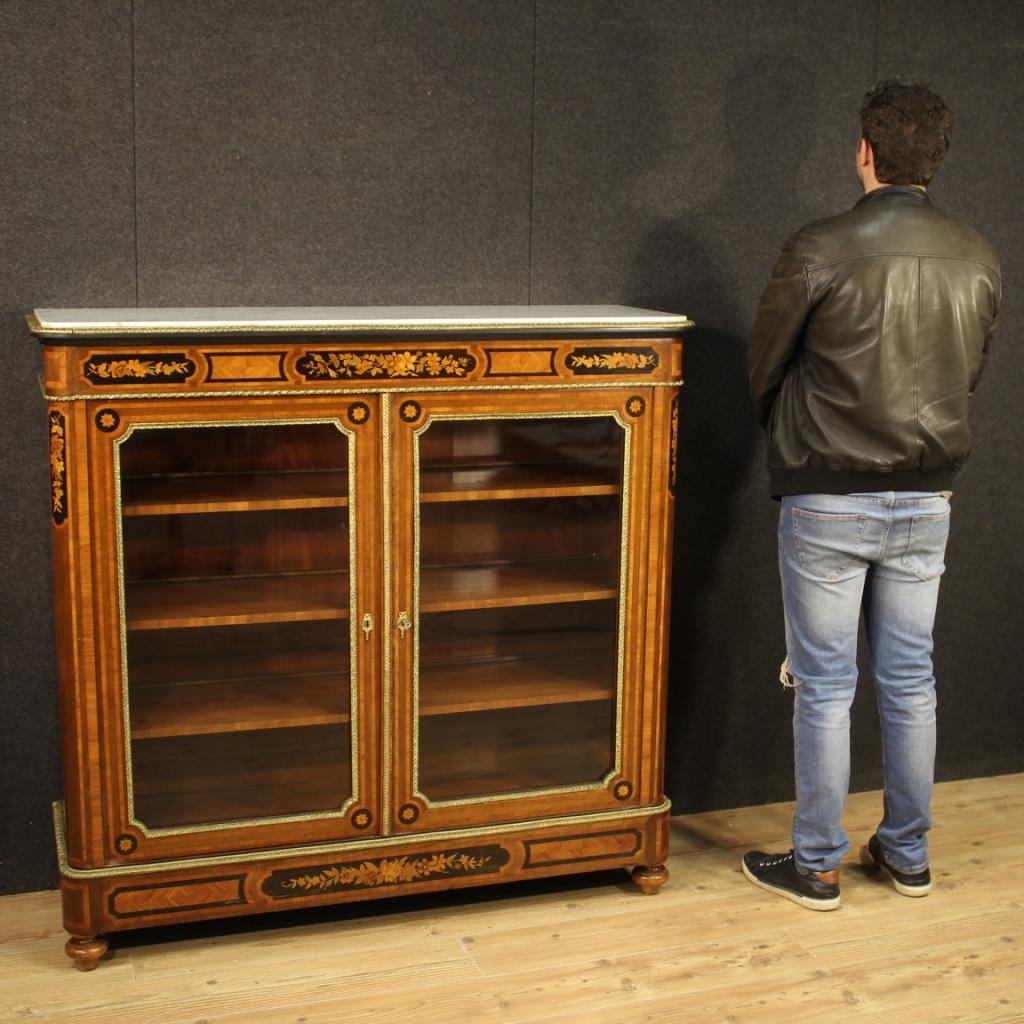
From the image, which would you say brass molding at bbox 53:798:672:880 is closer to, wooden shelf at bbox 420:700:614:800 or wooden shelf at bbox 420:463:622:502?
wooden shelf at bbox 420:700:614:800

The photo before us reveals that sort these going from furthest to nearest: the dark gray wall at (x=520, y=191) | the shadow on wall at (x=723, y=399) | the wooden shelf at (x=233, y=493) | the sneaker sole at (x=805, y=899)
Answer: the shadow on wall at (x=723, y=399), the sneaker sole at (x=805, y=899), the dark gray wall at (x=520, y=191), the wooden shelf at (x=233, y=493)

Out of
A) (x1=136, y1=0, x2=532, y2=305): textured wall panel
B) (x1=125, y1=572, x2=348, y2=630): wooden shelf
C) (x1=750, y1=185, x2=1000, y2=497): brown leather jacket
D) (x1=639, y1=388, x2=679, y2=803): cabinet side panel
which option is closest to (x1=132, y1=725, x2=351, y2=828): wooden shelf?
(x1=125, y1=572, x2=348, y2=630): wooden shelf

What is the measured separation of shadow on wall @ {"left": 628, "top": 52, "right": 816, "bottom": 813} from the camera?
3383 millimetres

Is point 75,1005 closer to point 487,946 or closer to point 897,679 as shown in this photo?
point 487,946

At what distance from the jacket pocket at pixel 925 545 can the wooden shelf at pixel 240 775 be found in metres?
1.24

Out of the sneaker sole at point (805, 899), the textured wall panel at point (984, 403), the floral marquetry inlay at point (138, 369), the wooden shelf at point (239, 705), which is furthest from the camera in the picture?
the textured wall panel at point (984, 403)

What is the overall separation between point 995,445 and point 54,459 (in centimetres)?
243

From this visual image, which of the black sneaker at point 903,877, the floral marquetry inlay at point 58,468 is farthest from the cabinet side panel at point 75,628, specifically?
the black sneaker at point 903,877

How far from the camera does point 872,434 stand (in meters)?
2.88

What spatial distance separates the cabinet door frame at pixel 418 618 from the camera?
9.35 feet

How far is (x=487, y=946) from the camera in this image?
2920 mm

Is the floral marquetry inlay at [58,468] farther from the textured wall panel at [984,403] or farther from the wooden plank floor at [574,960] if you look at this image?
the textured wall panel at [984,403]

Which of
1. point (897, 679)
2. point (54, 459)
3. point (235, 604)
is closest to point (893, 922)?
point (897, 679)

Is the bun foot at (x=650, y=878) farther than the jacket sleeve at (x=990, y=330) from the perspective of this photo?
Yes
